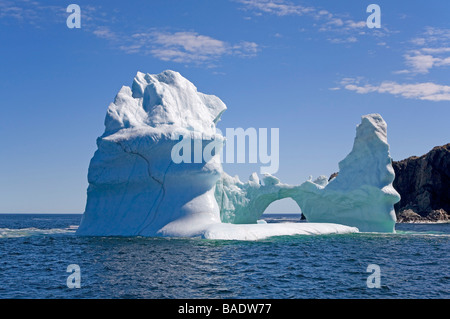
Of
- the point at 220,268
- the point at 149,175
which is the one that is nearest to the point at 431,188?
the point at 149,175

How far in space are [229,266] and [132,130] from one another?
13549mm

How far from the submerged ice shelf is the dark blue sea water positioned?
202cm

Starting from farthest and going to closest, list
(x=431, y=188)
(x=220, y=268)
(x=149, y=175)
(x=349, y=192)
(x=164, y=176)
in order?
(x=431, y=188) < (x=349, y=192) < (x=149, y=175) < (x=164, y=176) < (x=220, y=268)

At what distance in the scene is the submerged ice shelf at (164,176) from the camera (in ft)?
90.4

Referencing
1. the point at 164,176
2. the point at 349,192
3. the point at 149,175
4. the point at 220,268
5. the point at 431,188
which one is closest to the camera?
the point at 220,268

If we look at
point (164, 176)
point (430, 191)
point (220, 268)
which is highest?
point (164, 176)

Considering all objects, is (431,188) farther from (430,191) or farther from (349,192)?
(349,192)

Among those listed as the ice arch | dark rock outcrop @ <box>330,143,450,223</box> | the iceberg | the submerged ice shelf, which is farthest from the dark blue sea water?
dark rock outcrop @ <box>330,143,450,223</box>

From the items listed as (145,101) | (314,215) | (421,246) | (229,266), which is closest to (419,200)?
(314,215)

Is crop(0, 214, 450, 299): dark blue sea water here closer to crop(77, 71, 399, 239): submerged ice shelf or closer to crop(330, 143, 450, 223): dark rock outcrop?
crop(77, 71, 399, 239): submerged ice shelf

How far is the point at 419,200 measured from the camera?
84000mm

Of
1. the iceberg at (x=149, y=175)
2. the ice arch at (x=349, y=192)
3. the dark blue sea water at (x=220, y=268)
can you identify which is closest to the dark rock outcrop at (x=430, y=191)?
the ice arch at (x=349, y=192)

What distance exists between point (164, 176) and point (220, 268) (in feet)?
38.1

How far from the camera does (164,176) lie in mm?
28062
